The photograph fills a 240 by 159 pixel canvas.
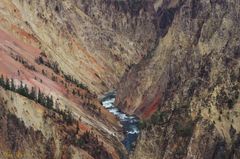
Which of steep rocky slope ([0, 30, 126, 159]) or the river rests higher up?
steep rocky slope ([0, 30, 126, 159])

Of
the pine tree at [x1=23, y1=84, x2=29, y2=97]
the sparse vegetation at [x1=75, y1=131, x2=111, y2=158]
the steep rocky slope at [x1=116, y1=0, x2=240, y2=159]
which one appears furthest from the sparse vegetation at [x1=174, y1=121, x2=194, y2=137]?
the pine tree at [x1=23, y1=84, x2=29, y2=97]

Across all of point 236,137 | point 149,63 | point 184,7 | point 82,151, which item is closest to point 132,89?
point 149,63

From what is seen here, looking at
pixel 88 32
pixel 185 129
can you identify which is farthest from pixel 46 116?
pixel 88 32

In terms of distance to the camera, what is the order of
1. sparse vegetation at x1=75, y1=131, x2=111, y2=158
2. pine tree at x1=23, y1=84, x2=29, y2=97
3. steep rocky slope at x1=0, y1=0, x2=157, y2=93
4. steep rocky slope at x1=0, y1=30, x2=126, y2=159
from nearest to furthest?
steep rocky slope at x1=0, y1=30, x2=126, y2=159 < sparse vegetation at x1=75, y1=131, x2=111, y2=158 < pine tree at x1=23, y1=84, x2=29, y2=97 < steep rocky slope at x1=0, y1=0, x2=157, y2=93

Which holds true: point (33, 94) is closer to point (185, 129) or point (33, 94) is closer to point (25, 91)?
point (25, 91)

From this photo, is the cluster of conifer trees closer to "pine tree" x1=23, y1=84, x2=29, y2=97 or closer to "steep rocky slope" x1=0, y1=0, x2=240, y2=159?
"pine tree" x1=23, y1=84, x2=29, y2=97
